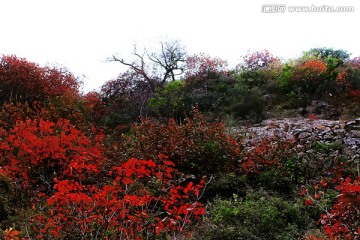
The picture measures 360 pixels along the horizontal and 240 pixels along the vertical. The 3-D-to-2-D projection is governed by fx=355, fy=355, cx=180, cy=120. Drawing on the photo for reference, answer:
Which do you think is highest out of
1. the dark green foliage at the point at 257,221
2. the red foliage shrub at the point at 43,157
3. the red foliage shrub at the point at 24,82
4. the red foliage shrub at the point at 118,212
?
the red foliage shrub at the point at 24,82

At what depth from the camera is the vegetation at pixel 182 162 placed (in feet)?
19.9

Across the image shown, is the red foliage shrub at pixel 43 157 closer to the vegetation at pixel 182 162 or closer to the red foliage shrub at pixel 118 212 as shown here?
the vegetation at pixel 182 162

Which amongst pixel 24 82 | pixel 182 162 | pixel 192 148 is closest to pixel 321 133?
pixel 192 148

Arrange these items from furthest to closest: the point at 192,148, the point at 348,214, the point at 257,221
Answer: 1. the point at 192,148
2. the point at 257,221
3. the point at 348,214

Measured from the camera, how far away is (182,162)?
941 cm

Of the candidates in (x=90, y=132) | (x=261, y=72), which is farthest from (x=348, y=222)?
(x=261, y=72)

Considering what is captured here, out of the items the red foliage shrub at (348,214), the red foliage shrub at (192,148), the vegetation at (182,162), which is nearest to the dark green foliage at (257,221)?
the vegetation at (182,162)

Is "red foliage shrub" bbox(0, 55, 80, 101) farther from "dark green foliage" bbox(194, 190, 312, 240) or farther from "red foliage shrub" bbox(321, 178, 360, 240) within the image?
"red foliage shrub" bbox(321, 178, 360, 240)

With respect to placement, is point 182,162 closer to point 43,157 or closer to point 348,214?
point 43,157

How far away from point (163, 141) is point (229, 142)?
1817mm

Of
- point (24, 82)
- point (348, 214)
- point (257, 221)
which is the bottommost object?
point (257, 221)

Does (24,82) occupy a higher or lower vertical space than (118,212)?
higher

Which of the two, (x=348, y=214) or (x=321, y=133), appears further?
(x=321, y=133)

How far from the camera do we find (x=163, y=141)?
9844 mm
